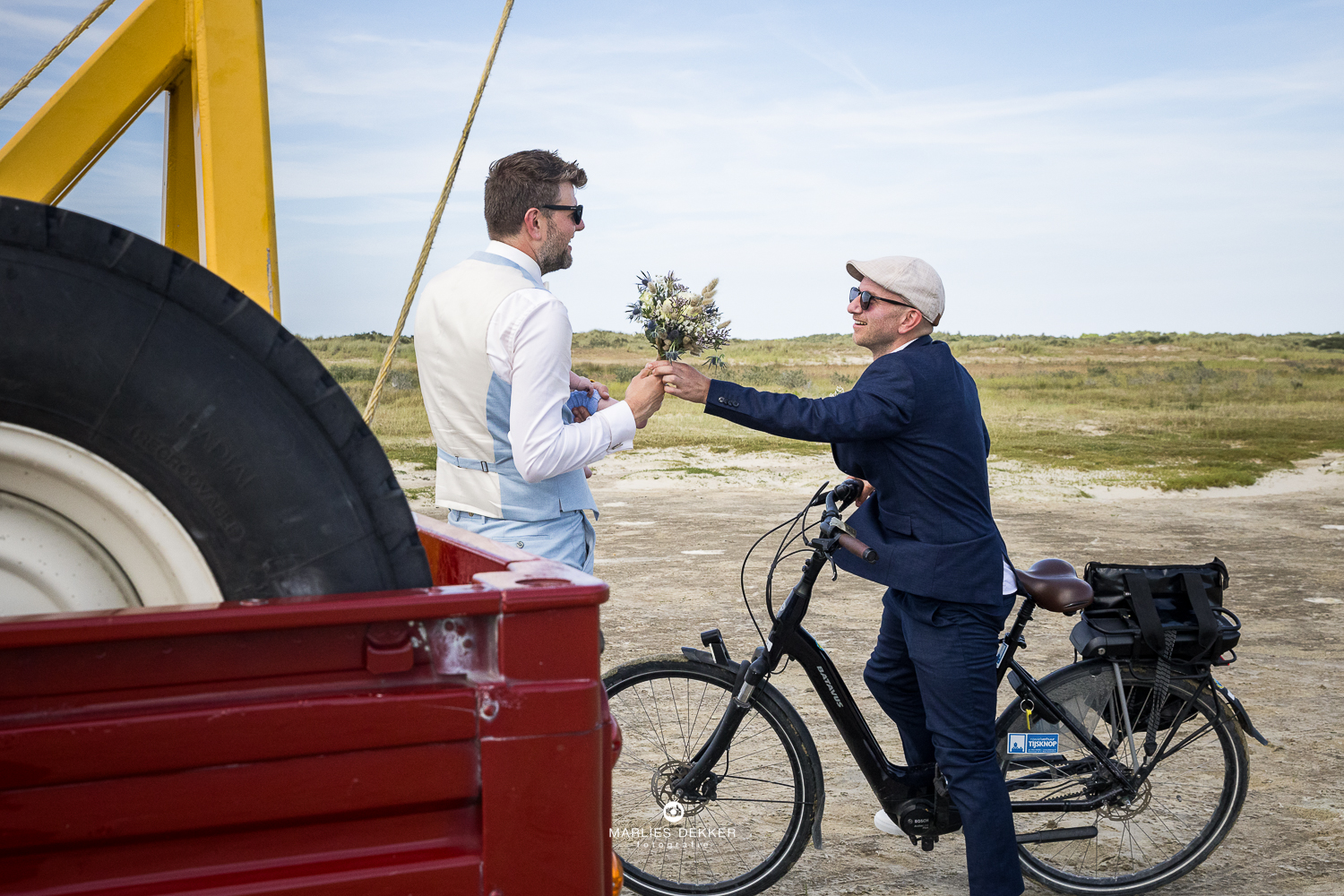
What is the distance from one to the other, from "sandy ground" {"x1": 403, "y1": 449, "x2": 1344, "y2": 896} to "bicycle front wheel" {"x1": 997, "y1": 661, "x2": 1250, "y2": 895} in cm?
18

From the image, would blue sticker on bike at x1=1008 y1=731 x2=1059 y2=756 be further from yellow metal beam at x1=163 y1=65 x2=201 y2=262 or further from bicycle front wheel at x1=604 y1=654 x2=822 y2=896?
yellow metal beam at x1=163 y1=65 x2=201 y2=262

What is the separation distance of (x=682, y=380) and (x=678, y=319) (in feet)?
1.77

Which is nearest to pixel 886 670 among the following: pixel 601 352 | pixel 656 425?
pixel 656 425

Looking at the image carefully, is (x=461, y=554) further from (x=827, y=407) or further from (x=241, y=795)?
(x=827, y=407)

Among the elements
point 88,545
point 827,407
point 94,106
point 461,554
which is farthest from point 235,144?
point 827,407

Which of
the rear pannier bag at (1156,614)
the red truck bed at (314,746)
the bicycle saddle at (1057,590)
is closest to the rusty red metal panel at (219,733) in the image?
the red truck bed at (314,746)

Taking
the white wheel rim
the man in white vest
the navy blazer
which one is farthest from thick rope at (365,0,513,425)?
the white wheel rim

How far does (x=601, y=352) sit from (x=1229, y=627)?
57.9 metres

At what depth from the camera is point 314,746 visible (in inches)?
57.5

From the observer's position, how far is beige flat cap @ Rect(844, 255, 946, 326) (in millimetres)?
3098

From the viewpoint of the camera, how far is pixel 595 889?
164 centimetres

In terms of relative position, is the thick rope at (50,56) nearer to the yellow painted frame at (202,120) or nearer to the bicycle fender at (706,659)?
the yellow painted frame at (202,120)

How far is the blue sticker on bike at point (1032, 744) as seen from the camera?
3.42 metres

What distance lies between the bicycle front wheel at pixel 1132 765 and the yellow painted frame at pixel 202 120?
2759 millimetres
